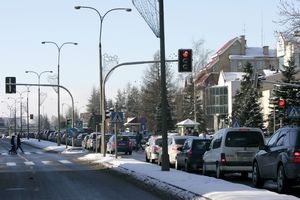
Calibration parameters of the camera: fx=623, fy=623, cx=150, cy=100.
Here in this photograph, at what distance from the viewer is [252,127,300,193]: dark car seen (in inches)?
612

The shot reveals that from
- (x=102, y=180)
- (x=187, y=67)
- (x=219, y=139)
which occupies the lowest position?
(x=102, y=180)

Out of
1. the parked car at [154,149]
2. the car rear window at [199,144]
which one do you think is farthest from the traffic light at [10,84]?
the car rear window at [199,144]

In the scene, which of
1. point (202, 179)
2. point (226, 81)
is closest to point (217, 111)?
point (226, 81)

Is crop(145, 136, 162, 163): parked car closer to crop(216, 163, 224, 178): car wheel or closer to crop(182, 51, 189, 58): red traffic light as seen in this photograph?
crop(182, 51, 189, 58): red traffic light

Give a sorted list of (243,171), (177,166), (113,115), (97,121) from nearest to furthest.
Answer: (243,171) → (177,166) → (113,115) → (97,121)

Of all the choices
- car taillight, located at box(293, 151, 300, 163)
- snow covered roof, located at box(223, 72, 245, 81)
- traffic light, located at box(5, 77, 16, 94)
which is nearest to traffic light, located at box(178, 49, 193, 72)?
car taillight, located at box(293, 151, 300, 163)

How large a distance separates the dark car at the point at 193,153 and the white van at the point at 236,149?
11.4 ft

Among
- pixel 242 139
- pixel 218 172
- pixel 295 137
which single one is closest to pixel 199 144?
pixel 218 172

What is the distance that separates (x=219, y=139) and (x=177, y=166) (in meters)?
6.34

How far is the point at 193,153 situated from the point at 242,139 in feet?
14.6

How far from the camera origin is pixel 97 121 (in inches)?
1652

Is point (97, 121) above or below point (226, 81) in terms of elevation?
below

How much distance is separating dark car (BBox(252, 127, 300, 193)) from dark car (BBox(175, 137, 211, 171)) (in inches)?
286

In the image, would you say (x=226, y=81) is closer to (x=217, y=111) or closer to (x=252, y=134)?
(x=217, y=111)
